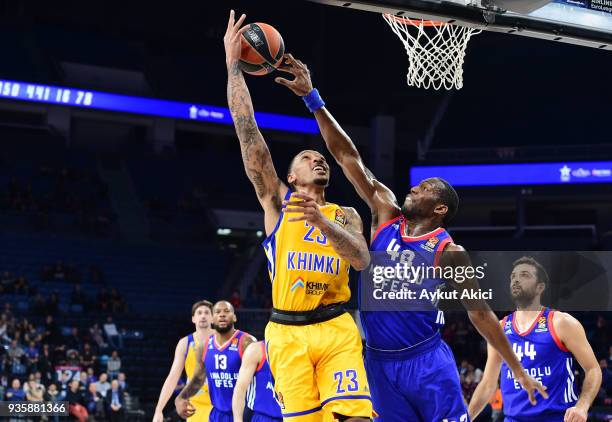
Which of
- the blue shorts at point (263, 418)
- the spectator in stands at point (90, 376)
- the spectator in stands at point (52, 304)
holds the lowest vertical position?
the blue shorts at point (263, 418)

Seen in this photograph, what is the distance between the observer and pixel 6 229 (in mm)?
22125

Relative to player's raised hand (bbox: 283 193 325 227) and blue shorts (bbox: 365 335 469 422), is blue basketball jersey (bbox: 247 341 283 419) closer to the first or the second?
blue shorts (bbox: 365 335 469 422)

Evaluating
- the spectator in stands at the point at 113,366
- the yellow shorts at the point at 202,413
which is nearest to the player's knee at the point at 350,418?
the yellow shorts at the point at 202,413

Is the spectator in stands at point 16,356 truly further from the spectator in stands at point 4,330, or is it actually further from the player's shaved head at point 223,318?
the player's shaved head at point 223,318

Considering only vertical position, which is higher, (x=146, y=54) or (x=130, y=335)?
(x=146, y=54)

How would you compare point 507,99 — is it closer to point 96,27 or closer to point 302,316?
point 96,27

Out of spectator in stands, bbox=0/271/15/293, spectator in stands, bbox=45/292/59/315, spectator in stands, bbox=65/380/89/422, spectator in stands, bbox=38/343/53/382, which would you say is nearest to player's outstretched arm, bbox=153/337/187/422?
spectator in stands, bbox=65/380/89/422

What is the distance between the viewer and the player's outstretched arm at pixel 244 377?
703cm

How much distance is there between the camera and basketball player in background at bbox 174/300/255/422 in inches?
311

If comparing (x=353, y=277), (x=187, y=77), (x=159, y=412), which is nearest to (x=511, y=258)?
(x=353, y=277)

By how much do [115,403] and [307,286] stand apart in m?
10.8

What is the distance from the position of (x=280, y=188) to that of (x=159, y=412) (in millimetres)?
3553

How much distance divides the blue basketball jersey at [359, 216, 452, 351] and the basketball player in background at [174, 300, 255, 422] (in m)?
3.15

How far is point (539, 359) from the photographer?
5.78 metres
